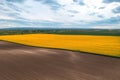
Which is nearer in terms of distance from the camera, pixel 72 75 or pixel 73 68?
pixel 72 75

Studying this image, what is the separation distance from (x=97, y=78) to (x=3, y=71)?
7.08m

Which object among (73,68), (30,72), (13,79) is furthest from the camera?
(73,68)

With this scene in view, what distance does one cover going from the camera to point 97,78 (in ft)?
42.3

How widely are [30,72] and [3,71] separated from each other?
2.14 m

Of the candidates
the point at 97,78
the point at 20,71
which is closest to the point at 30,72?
the point at 20,71

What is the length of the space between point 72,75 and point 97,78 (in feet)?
5.79

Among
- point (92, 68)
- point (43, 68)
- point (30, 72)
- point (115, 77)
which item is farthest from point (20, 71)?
point (115, 77)

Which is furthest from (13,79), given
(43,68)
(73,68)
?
(73,68)

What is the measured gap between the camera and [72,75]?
44.5ft

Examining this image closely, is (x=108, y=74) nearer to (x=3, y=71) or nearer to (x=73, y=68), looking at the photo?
(x=73, y=68)

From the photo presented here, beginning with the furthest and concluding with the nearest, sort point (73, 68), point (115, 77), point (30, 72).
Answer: point (73, 68) → point (30, 72) → point (115, 77)

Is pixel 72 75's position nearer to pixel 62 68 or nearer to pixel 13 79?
pixel 62 68

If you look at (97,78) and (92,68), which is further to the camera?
(92,68)

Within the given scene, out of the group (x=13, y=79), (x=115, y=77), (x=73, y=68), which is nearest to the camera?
(x=13, y=79)
